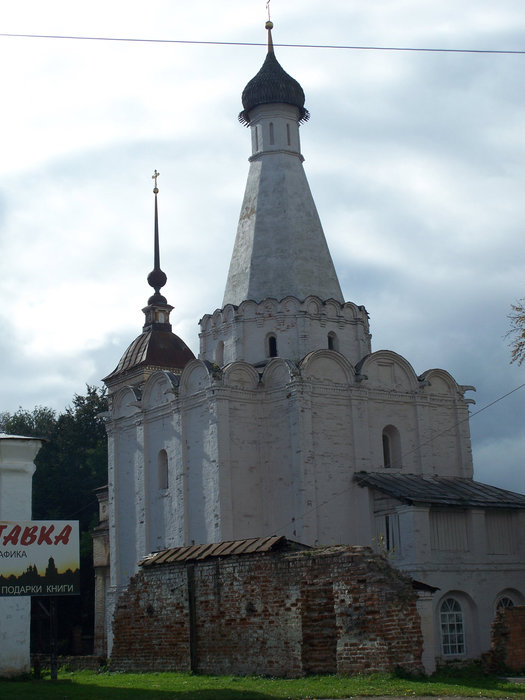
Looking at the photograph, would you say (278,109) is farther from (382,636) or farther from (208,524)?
(382,636)

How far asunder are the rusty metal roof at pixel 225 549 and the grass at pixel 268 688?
194 centimetres

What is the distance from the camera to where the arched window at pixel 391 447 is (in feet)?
88.3

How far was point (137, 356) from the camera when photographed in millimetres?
42812

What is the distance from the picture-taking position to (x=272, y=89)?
30.2 m

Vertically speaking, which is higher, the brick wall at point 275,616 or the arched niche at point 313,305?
the arched niche at point 313,305

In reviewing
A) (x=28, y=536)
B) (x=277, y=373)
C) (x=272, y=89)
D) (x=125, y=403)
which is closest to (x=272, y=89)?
(x=272, y=89)

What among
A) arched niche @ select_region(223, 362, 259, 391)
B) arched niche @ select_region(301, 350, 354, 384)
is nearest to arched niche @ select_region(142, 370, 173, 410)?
arched niche @ select_region(223, 362, 259, 391)

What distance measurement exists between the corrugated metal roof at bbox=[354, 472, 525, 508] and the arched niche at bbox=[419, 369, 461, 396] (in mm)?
2583

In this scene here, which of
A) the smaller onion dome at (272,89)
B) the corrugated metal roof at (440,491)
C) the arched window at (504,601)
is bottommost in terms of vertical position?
the arched window at (504,601)

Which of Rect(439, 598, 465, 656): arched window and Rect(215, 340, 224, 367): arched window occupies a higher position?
Rect(215, 340, 224, 367): arched window

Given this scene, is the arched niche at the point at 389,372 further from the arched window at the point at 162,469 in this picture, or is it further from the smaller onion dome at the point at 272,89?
the smaller onion dome at the point at 272,89

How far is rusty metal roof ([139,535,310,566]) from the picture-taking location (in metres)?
15.6

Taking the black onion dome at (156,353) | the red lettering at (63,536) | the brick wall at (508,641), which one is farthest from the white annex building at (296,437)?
the black onion dome at (156,353)

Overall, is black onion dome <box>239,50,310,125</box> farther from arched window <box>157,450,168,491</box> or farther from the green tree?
the green tree
